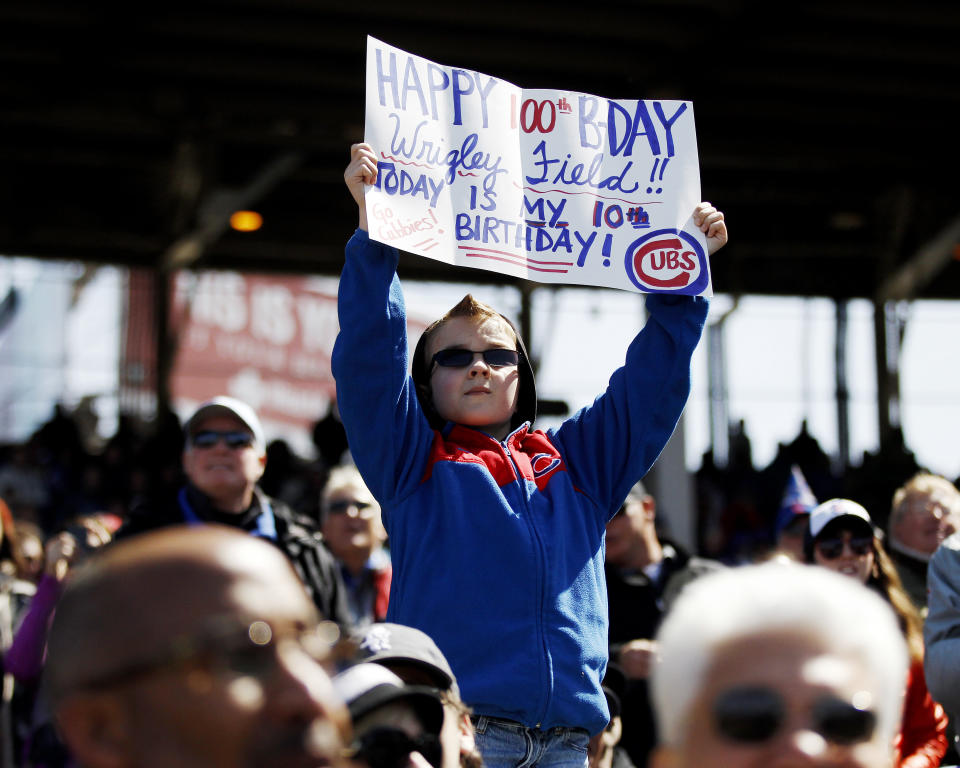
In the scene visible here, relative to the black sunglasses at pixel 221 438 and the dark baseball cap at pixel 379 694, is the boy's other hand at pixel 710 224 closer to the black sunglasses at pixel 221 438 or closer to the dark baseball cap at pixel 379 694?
the dark baseball cap at pixel 379 694

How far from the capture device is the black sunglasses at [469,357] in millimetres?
3021

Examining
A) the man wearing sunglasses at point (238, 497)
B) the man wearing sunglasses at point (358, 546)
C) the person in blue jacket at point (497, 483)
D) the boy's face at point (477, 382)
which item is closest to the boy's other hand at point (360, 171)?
the person in blue jacket at point (497, 483)

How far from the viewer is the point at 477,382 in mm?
3008

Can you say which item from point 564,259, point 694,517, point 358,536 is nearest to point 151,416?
point 694,517

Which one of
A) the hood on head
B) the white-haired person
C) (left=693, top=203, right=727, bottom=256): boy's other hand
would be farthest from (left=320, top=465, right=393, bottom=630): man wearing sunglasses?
the white-haired person

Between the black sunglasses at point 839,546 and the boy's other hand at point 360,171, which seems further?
the black sunglasses at point 839,546

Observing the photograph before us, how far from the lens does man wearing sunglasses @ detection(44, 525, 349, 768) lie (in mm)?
1250

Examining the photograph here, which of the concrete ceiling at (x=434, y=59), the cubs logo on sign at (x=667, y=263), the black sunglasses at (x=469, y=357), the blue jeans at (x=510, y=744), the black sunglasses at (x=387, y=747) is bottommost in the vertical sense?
the blue jeans at (x=510, y=744)

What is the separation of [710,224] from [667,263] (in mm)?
181

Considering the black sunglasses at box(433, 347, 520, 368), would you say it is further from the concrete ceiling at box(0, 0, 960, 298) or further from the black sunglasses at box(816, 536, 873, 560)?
the concrete ceiling at box(0, 0, 960, 298)

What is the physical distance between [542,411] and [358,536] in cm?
769

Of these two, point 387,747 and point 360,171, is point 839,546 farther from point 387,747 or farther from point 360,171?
point 387,747

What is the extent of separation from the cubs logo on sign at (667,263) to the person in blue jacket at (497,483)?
7cm

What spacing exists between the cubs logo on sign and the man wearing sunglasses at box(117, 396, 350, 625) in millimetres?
1737
